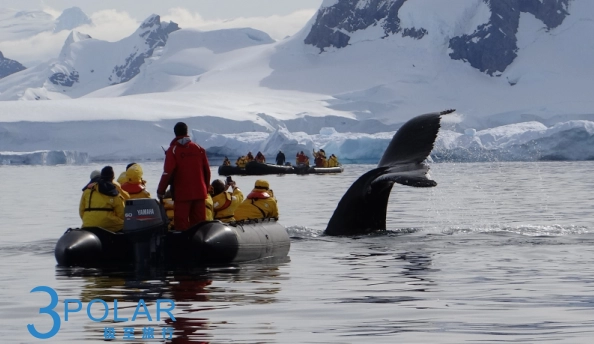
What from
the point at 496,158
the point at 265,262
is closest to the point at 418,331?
the point at 265,262

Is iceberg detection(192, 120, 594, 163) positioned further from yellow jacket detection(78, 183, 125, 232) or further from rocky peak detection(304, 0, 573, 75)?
rocky peak detection(304, 0, 573, 75)

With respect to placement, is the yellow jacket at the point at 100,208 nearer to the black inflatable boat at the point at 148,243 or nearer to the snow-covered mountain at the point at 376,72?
the black inflatable boat at the point at 148,243

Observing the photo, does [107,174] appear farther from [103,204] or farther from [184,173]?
[184,173]

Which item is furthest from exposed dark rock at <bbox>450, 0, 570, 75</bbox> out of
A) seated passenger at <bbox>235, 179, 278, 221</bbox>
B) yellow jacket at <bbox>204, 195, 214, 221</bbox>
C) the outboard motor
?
the outboard motor

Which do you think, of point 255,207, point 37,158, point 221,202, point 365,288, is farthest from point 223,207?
point 37,158

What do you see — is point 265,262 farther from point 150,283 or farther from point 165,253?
point 150,283

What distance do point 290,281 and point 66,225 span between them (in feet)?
34.6

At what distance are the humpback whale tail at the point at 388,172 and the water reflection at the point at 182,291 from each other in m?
1.72

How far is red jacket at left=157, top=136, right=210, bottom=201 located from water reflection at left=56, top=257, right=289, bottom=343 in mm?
873

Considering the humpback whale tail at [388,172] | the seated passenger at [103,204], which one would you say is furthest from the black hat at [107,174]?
the humpback whale tail at [388,172]

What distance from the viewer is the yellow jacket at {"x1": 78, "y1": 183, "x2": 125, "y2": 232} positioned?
12719 mm

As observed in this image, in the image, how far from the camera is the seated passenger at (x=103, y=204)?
41.6ft

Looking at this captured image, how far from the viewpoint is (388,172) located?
14430 mm

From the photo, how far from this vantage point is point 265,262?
13258 millimetres
